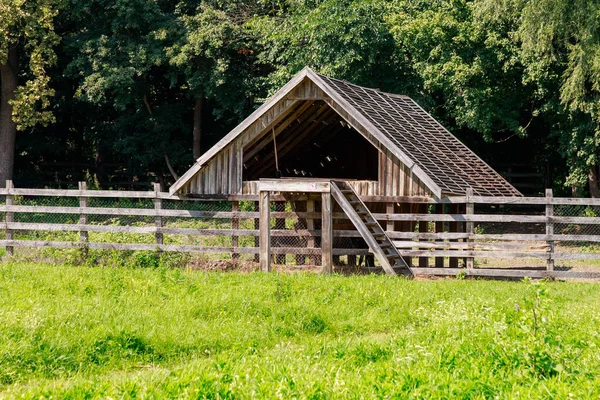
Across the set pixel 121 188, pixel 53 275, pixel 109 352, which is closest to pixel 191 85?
pixel 121 188

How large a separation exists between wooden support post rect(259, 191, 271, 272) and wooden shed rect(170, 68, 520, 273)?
3cm

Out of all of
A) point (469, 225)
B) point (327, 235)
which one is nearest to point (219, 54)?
point (327, 235)

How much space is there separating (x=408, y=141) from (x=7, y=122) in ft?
76.0

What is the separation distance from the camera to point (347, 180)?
64.1 ft

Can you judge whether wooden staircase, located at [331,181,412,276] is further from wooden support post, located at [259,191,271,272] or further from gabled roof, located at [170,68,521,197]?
wooden support post, located at [259,191,271,272]

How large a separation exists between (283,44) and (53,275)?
2066 cm

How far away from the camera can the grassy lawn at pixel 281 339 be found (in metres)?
7.19

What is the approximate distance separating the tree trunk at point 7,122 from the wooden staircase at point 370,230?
900 inches

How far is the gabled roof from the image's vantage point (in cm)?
1772

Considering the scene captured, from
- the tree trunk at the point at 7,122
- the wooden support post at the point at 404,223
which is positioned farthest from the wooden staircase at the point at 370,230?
the tree trunk at the point at 7,122

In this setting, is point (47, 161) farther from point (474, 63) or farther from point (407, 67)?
point (474, 63)

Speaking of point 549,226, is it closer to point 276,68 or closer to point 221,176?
point 221,176

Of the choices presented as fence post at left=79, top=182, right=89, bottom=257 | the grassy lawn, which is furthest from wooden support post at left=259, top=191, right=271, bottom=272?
fence post at left=79, top=182, right=89, bottom=257

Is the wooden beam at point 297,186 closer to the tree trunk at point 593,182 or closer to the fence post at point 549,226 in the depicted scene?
the fence post at point 549,226
